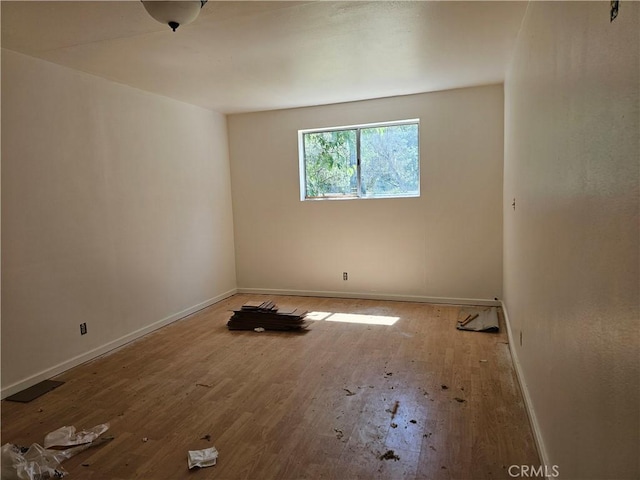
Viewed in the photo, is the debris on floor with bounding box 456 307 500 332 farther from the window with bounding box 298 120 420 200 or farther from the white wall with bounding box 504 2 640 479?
the white wall with bounding box 504 2 640 479

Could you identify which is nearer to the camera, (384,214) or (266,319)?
(266,319)

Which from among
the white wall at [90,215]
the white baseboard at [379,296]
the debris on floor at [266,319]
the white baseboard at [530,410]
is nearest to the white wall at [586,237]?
the white baseboard at [530,410]

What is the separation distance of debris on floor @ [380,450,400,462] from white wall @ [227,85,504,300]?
303 centimetres

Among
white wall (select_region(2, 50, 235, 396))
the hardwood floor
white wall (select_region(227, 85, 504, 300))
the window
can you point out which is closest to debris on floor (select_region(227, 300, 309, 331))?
the hardwood floor

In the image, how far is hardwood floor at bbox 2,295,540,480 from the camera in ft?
6.68

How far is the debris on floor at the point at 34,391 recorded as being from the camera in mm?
2828

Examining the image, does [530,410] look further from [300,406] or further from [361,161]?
[361,161]

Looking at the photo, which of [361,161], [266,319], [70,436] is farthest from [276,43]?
[70,436]

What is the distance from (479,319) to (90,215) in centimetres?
385

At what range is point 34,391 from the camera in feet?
9.64

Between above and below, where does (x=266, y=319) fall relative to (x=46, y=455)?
above

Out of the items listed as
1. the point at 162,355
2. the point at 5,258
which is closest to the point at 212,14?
the point at 5,258

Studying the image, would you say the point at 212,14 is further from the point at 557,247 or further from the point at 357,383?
the point at 357,383

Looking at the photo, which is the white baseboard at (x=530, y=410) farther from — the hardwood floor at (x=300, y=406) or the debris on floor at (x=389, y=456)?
the debris on floor at (x=389, y=456)
